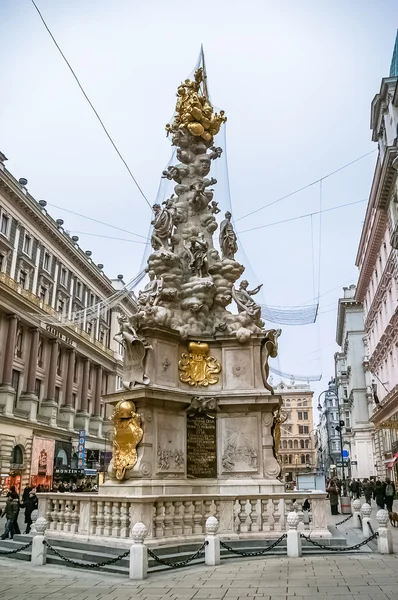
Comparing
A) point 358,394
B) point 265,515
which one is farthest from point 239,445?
point 358,394

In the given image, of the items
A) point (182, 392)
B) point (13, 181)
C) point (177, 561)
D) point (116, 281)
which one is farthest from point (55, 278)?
point (177, 561)

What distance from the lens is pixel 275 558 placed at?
12.2 meters

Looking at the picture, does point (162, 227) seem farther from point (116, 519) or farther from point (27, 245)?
point (27, 245)

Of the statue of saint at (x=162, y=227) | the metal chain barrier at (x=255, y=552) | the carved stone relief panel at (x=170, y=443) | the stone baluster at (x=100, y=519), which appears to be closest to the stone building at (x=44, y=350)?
the statue of saint at (x=162, y=227)

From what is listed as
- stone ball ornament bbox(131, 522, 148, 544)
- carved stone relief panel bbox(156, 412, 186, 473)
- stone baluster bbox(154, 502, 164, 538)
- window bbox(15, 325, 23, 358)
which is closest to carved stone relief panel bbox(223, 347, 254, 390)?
carved stone relief panel bbox(156, 412, 186, 473)

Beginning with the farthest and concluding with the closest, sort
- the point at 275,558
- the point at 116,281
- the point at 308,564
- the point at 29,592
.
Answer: the point at 116,281, the point at 275,558, the point at 308,564, the point at 29,592

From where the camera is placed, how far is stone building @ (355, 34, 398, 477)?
1542 inches

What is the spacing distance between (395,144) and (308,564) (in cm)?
3146

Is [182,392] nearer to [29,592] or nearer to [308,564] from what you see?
[308,564]

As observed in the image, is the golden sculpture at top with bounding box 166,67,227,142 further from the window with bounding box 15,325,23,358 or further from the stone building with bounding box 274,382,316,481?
the stone building with bounding box 274,382,316,481

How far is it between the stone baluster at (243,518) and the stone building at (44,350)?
25585 mm

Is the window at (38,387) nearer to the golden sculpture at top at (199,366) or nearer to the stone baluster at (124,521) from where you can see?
the golden sculpture at top at (199,366)

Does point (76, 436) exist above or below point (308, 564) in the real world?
above

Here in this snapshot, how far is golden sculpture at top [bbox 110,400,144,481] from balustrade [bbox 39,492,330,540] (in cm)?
124
